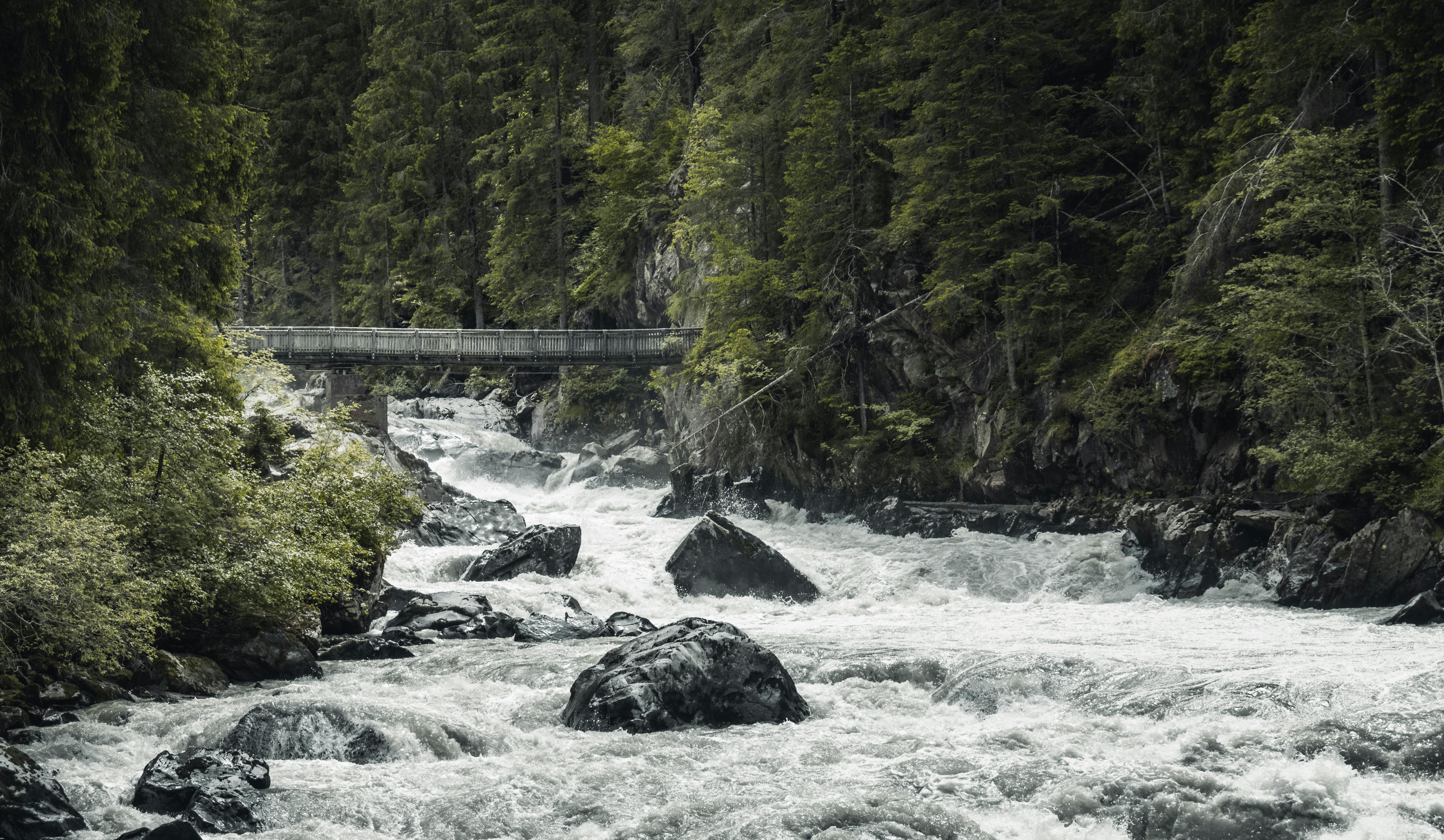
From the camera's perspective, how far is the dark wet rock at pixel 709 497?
2622 centimetres

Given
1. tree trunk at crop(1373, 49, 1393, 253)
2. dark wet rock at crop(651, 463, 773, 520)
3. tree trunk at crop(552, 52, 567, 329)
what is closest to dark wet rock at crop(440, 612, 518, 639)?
dark wet rock at crop(651, 463, 773, 520)

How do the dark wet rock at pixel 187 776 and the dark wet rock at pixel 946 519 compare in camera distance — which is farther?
the dark wet rock at pixel 946 519

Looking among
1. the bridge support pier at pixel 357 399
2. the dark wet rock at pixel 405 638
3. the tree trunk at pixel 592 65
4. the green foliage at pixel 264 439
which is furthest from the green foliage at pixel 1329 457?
the tree trunk at pixel 592 65

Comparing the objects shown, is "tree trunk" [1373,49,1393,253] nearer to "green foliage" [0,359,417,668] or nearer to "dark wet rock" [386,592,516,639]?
"dark wet rock" [386,592,516,639]

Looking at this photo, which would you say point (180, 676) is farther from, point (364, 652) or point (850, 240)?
point (850, 240)

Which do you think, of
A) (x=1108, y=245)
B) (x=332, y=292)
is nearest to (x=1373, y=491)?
(x=1108, y=245)

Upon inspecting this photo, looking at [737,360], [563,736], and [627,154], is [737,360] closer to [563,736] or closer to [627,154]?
[627,154]

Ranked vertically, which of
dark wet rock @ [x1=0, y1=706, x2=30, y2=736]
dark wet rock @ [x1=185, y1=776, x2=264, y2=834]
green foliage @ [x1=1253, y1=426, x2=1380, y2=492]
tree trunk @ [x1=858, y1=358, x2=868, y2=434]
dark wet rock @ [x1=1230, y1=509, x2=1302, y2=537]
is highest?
tree trunk @ [x1=858, y1=358, x2=868, y2=434]

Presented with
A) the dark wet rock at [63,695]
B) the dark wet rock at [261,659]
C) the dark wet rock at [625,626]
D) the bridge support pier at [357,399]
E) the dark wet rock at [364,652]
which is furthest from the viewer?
the bridge support pier at [357,399]

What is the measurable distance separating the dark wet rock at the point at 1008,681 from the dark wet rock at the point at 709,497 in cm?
1419

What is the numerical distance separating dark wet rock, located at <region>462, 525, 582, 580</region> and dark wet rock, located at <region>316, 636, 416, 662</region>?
5717 mm

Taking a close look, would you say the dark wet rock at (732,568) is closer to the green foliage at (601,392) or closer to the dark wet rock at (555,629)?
the dark wet rock at (555,629)

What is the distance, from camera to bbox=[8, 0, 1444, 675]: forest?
40.4ft

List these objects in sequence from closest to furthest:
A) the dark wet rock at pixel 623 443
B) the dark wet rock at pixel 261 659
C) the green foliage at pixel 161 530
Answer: the green foliage at pixel 161 530, the dark wet rock at pixel 261 659, the dark wet rock at pixel 623 443
